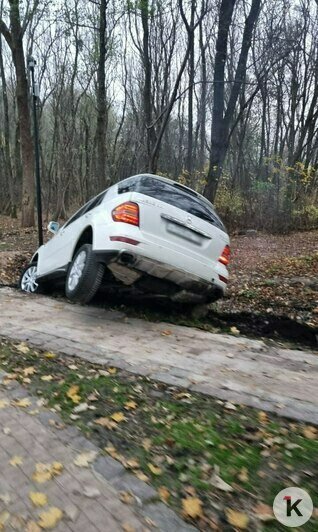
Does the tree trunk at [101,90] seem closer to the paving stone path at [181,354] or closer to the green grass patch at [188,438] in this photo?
the paving stone path at [181,354]

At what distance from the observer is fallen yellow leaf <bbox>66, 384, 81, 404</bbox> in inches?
139

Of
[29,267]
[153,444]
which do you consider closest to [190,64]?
[29,267]

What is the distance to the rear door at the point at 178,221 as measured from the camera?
205 inches

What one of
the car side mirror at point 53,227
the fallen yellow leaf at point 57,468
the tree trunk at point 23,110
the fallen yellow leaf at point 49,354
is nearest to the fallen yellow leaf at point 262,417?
the fallen yellow leaf at point 57,468

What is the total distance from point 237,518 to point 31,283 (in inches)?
244

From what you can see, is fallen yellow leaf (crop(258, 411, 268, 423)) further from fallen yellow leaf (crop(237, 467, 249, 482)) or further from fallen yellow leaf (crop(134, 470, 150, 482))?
fallen yellow leaf (crop(134, 470, 150, 482))

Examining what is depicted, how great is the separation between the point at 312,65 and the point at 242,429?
21.7m

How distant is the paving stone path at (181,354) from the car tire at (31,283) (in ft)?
3.65

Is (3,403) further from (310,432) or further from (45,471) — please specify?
(310,432)

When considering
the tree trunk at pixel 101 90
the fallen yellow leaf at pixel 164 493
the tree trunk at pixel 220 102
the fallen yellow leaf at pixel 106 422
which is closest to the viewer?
the fallen yellow leaf at pixel 164 493

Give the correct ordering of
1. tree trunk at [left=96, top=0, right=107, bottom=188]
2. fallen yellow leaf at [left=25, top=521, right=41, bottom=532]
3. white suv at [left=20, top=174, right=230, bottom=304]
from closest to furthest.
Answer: fallen yellow leaf at [left=25, top=521, right=41, bottom=532], white suv at [left=20, top=174, right=230, bottom=304], tree trunk at [left=96, top=0, right=107, bottom=188]

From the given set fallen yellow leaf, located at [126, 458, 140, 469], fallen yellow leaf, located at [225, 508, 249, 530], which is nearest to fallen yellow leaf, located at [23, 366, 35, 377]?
fallen yellow leaf, located at [126, 458, 140, 469]

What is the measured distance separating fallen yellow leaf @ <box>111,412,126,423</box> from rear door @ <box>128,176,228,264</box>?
7.76 ft

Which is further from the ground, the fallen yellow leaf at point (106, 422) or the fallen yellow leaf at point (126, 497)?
the fallen yellow leaf at point (126, 497)
